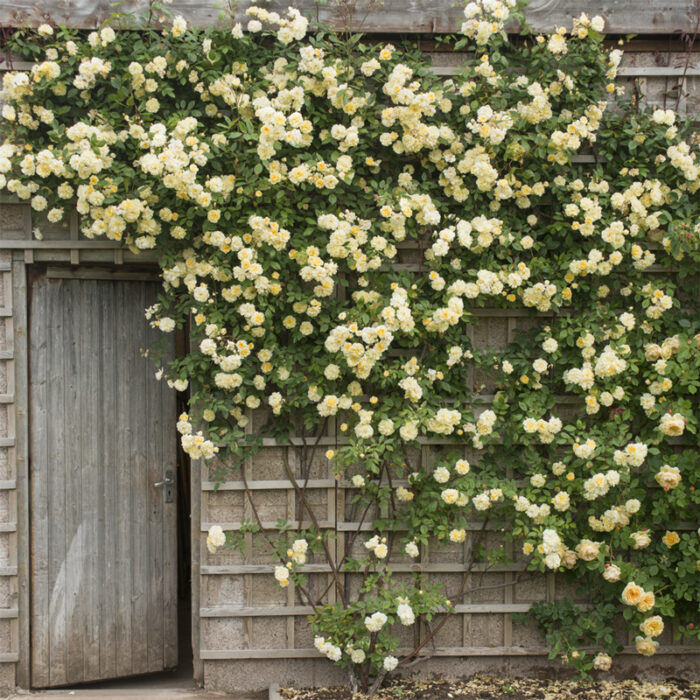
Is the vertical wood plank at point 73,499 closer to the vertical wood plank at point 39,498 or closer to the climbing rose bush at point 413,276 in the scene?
the vertical wood plank at point 39,498

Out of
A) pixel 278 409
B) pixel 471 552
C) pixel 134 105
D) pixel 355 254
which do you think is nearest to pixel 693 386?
pixel 471 552

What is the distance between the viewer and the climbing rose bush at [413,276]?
3170 mm

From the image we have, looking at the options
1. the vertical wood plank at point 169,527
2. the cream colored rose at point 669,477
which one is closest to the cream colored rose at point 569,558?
Result: the cream colored rose at point 669,477

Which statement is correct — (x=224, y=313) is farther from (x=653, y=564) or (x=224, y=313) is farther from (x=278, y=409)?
(x=653, y=564)

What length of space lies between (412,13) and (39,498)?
2.84 m

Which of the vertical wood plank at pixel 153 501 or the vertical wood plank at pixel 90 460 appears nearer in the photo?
the vertical wood plank at pixel 90 460

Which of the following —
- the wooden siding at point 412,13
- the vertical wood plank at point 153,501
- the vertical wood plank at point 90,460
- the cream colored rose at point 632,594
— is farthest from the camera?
the vertical wood plank at point 153,501

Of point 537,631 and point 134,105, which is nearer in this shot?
point 134,105

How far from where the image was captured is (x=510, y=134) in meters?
3.29

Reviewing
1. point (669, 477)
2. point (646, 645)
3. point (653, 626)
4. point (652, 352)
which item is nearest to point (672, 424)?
point (669, 477)

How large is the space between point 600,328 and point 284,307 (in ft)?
4.71

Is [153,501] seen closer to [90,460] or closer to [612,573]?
[90,460]

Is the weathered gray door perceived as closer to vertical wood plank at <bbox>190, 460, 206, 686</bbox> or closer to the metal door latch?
the metal door latch

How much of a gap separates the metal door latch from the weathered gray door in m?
0.02
